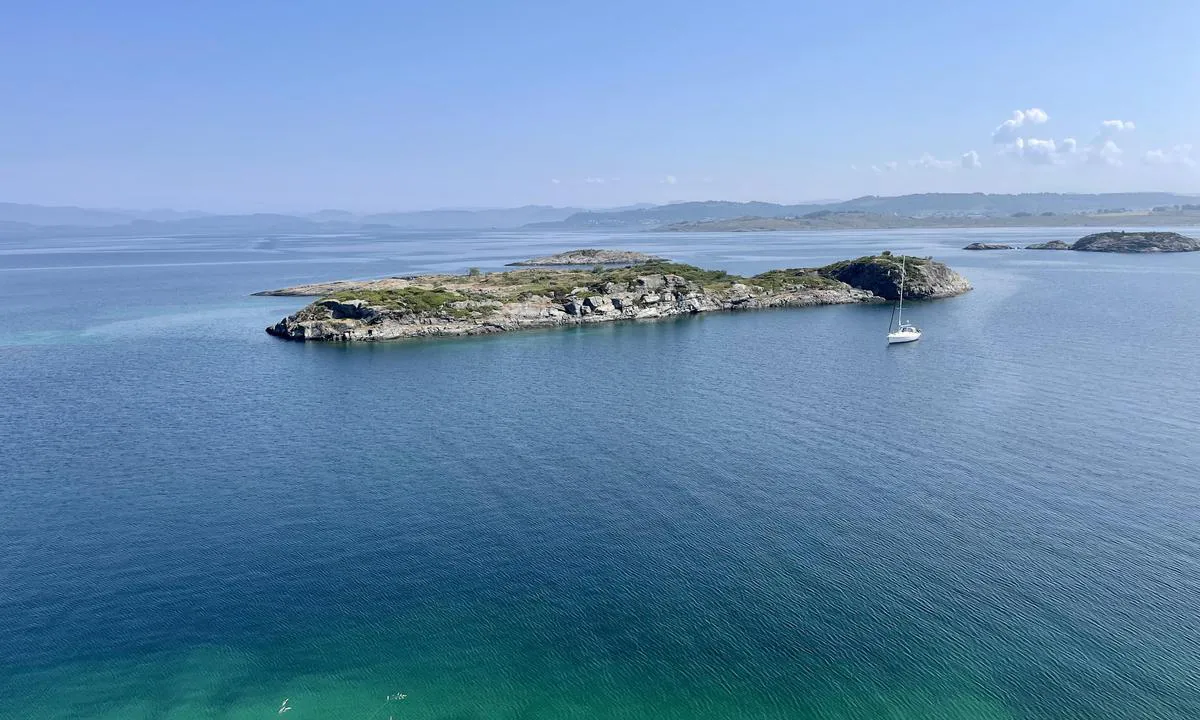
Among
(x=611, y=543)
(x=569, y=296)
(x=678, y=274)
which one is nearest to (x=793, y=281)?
(x=678, y=274)

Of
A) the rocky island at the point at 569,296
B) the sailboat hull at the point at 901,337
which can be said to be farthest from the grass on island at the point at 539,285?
the sailboat hull at the point at 901,337

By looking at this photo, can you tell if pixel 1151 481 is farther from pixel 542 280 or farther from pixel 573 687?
pixel 542 280

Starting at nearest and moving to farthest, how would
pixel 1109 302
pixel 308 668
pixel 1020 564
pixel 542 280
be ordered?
1. pixel 308 668
2. pixel 1020 564
3. pixel 1109 302
4. pixel 542 280

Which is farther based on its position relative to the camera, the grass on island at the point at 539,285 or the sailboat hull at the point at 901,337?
the grass on island at the point at 539,285

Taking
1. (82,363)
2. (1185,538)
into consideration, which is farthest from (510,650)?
(82,363)

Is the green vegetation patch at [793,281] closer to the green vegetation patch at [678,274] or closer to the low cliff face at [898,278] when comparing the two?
the green vegetation patch at [678,274]
